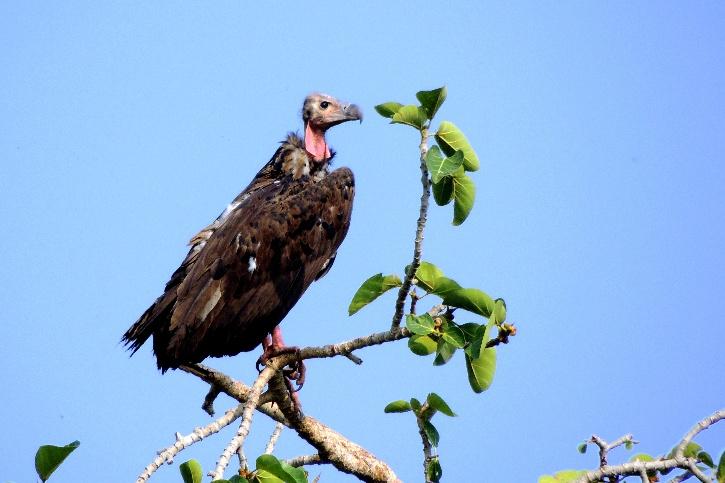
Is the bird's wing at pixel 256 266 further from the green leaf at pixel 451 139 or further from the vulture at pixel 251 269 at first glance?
the green leaf at pixel 451 139

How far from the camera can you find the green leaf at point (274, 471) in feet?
12.3

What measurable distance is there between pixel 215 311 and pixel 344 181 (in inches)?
58.2

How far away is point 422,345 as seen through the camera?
14.0 feet

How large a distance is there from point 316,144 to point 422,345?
3819 mm

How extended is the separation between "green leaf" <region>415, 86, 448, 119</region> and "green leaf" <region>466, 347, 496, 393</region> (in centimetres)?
107

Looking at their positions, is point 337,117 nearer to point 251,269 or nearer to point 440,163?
point 251,269

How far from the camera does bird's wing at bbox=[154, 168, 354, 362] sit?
603 cm

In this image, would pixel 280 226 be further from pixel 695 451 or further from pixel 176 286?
pixel 695 451

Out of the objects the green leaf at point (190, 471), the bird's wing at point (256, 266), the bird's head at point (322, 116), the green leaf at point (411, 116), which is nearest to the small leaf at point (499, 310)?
the green leaf at point (411, 116)

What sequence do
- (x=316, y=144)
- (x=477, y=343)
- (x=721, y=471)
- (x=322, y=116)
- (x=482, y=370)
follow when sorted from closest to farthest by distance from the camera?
(x=721, y=471), (x=477, y=343), (x=482, y=370), (x=316, y=144), (x=322, y=116)

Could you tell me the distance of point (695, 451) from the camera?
417 cm

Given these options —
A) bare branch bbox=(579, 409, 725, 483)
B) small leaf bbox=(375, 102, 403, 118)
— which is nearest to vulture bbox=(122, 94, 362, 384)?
small leaf bbox=(375, 102, 403, 118)

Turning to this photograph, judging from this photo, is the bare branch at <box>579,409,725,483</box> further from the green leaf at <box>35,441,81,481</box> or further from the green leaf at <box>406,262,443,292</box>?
the green leaf at <box>35,441,81,481</box>

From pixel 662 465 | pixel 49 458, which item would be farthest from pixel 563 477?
pixel 49 458
